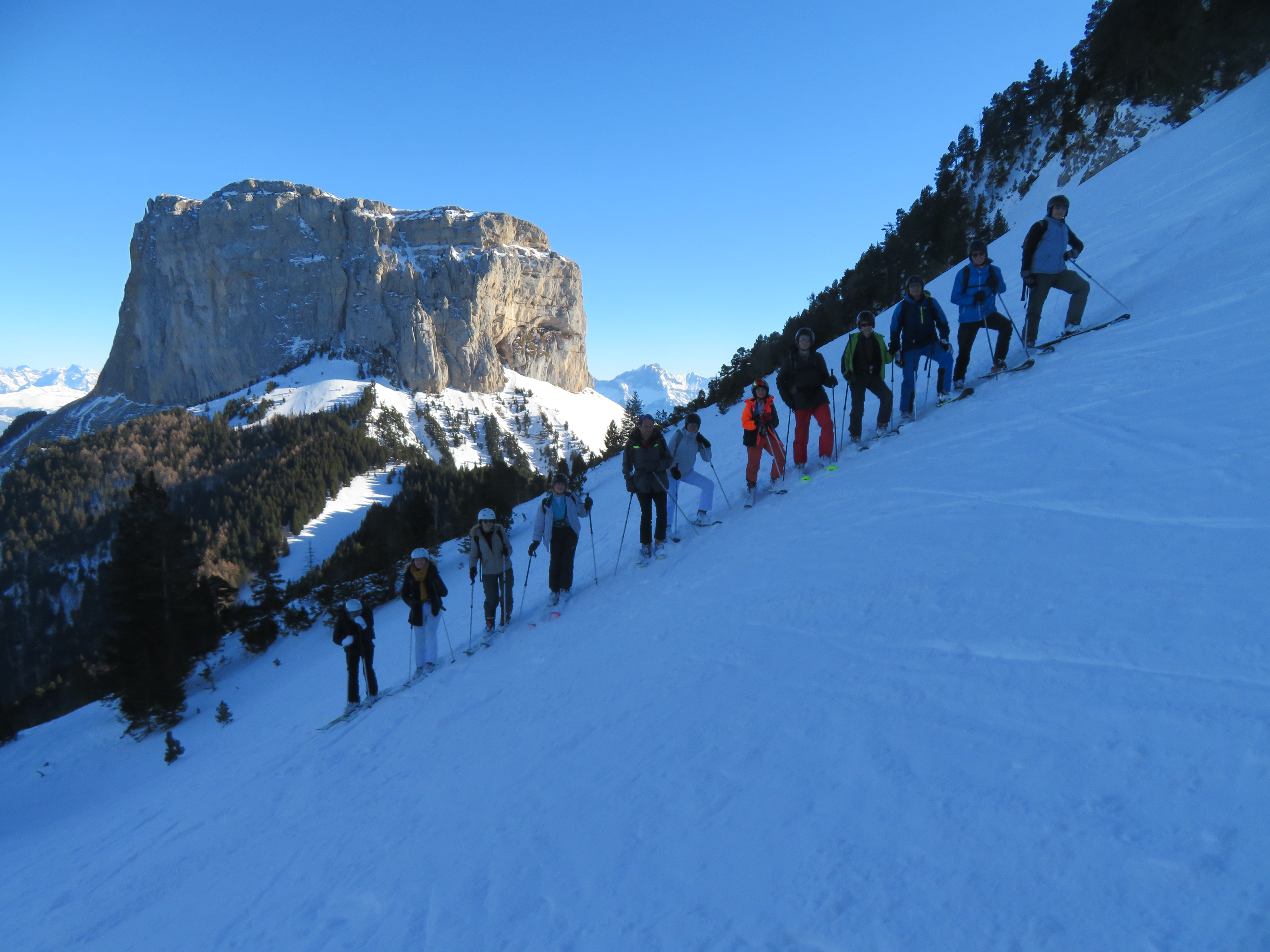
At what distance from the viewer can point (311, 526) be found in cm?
7344

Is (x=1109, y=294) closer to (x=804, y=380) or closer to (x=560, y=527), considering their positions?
(x=804, y=380)

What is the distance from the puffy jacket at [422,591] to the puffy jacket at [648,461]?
3171 mm

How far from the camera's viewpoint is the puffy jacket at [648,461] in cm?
800

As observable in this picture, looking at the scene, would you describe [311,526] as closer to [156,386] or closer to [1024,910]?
[1024,910]

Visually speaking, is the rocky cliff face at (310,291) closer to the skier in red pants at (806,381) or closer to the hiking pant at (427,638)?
the hiking pant at (427,638)

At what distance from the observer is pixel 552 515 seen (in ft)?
28.3

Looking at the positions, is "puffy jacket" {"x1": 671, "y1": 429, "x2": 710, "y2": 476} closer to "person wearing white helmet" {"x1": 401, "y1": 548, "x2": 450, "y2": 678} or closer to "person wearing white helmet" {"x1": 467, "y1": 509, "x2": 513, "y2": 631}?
"person wearing white helmet" {"x1": 467, "y1": 509, "x2": 513, "y2": 631}

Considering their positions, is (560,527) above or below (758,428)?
below

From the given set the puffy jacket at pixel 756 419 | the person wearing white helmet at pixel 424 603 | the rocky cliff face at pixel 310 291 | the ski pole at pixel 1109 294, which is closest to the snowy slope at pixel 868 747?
the ski pole at pixel 1109 294

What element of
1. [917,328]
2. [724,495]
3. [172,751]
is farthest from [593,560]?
[172,751]

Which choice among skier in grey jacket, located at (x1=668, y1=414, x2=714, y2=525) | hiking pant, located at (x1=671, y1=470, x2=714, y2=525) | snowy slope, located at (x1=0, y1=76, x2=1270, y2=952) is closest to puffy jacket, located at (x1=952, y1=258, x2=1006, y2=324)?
snowy slope, located at (x1=0, y1=76, x2=1270, y2=952)

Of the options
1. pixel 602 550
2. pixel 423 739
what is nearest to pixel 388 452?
pixel 602 550

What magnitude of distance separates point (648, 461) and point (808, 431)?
2.67 metres

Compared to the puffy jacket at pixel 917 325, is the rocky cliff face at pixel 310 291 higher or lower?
higher
